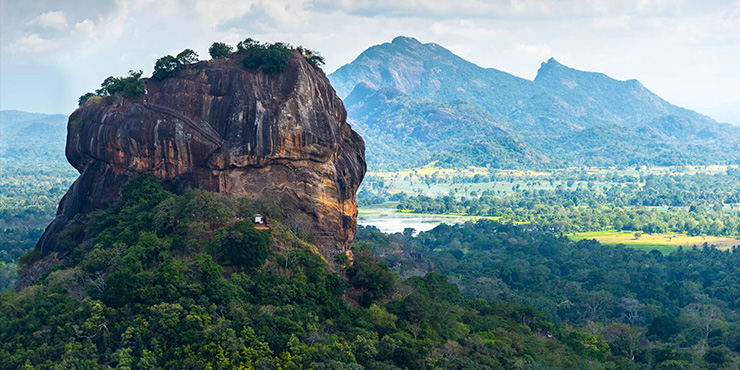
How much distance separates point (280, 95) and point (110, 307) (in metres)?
15.8

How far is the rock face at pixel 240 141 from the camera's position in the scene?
43312 millimetres

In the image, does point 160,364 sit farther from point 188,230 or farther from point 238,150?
point 238,150

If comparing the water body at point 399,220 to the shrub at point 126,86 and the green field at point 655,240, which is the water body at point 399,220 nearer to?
the green field at point 655,240

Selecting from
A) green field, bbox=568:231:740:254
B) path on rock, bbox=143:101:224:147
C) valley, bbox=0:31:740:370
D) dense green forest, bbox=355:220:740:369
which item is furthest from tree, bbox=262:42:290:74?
green field, bbox=568:231:740:254

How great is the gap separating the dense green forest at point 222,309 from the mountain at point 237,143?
4.73 ft

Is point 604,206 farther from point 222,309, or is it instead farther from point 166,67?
point 222,309

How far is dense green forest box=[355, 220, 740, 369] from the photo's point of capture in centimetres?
5350

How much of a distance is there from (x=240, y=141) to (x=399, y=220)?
3828 inches

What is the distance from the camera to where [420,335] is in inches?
1501

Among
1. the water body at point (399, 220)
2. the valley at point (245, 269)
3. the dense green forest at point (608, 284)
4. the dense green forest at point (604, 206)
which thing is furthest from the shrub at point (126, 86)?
the dense green forest at point (604, 206)

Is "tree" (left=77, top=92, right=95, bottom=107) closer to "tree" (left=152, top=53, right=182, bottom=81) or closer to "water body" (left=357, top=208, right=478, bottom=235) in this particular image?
"tree" (left=152, top=53, right=182, bottom=81)

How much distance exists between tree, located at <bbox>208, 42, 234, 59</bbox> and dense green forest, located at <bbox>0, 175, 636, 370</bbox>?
9.84 metres

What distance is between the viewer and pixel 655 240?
372 ft

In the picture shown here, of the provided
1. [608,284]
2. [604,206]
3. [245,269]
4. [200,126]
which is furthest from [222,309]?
[604,206]
